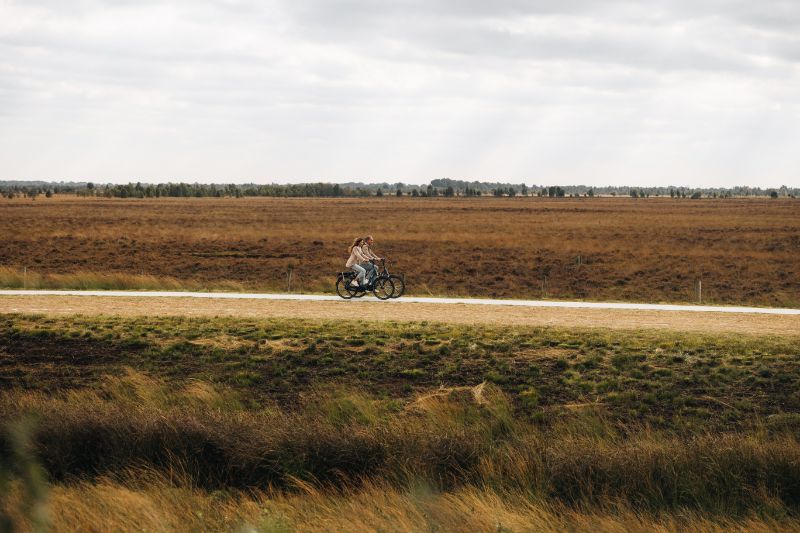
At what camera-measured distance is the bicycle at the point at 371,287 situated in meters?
26.4

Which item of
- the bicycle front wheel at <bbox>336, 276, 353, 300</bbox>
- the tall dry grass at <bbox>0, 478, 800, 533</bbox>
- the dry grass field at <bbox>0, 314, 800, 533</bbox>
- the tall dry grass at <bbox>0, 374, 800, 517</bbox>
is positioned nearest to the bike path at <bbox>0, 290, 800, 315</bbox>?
the bicycle front wheel at <bbox>336, 276, 353, 300</bbox>

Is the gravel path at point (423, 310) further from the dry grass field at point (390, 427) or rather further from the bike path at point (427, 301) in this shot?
the dry grass field at point (390, 427)

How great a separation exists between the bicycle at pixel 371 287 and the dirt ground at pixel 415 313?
0.64 meters

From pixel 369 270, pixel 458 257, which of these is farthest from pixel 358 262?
pixel 458 257

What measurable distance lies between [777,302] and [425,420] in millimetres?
21864

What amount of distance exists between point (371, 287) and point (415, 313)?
3.36 m

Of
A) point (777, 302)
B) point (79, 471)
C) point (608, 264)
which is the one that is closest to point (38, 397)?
point (79, 471)

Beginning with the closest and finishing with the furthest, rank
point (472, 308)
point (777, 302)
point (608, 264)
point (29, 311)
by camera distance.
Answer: point (29, 311), point (472, 308), point (777, 302), point (608, 264)

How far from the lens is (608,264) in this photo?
48.4 meters

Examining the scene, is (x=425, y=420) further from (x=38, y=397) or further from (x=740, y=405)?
(x=38, y=397)

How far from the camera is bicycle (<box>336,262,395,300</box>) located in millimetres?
26391

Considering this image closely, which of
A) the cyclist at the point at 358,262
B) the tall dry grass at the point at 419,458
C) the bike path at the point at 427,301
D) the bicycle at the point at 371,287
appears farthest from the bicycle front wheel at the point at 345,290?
the tall dry grass at the point at 419,458

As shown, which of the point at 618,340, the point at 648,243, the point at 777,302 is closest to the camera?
the point at 618,340

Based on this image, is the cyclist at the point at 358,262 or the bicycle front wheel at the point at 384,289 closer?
the cyclist at the point at 358,262
